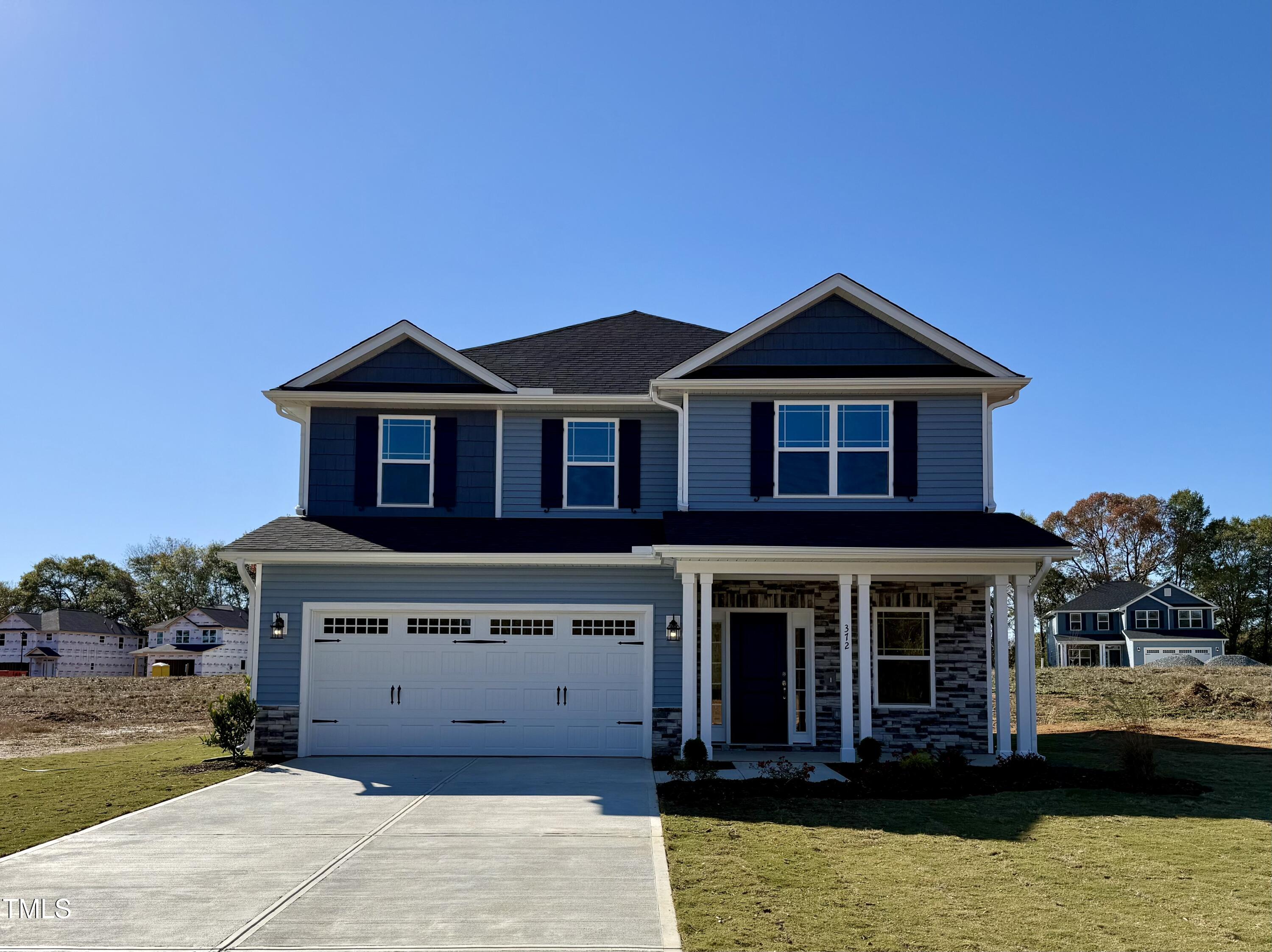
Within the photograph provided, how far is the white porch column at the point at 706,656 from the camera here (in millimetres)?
13984

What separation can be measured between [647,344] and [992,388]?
6299 millimetres

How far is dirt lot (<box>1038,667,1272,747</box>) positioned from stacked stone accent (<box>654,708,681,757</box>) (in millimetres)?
8660

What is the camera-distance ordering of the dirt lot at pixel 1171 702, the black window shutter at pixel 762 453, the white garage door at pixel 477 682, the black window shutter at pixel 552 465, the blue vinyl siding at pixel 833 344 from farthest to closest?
the dirt lot at pixel 1171 702
the black window shutter at pixel 552 465
the blue vinyl siding at pixel 833 344
the black window shutter at pixel 762 453
the white garage door at pixel 477 682

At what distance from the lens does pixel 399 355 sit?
17.2m

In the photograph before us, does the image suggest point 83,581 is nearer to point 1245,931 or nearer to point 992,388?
point 992,388

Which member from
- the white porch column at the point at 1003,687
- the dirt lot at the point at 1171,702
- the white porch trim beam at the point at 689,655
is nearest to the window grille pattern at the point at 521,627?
the white porch trim beam at the point at 689,655

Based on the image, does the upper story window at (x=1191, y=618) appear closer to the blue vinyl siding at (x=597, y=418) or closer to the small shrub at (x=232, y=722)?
the blue vinyl siding at (x=597, y=418)

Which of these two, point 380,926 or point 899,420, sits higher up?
point 899,420

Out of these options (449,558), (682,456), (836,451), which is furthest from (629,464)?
(449,558)

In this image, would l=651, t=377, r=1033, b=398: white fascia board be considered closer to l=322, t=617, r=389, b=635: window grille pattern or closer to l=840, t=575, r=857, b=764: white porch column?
l=840, t=575, r=857, b=764: white porch column

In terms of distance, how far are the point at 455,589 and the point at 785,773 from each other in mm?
5676

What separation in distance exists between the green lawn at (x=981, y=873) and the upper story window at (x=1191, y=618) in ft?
170

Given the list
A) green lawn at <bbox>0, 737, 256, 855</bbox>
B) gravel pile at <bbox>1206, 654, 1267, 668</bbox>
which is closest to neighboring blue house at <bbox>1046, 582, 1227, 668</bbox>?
gravel pile at <bbox>1206, 654, 1267, 668</bbox>

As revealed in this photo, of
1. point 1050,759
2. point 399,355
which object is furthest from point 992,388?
point 399,355
